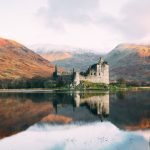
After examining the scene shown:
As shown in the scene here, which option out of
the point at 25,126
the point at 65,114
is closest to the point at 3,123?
the point at 25,126

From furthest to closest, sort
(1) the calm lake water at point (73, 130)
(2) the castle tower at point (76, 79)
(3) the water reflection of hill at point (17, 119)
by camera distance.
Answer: (2) the castle tower at point (76, 79)
(3) the water reflection of hill at point (17, 119)
(1) the calm lake water at point (73, 130)

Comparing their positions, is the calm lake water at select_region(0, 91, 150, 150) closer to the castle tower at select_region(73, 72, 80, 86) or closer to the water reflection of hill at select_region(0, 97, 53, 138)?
the water reflection of hill at select_region(0, 97, 53, 138)

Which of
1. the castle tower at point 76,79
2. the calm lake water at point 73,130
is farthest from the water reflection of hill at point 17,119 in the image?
the castle tower at point 76,79

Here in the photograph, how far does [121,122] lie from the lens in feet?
193

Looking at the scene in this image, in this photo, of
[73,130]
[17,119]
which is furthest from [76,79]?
[73,130]

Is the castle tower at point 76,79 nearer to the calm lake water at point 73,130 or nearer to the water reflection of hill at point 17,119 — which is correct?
the water reflection of hill at point 17,119

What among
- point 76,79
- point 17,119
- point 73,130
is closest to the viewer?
point 73,130

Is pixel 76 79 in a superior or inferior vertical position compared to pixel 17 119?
superior

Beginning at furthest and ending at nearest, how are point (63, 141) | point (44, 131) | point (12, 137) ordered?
point (44, 131), point (12, 137), point (63, 141)

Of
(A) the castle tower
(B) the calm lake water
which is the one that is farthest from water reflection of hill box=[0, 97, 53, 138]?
(A) the castle tower

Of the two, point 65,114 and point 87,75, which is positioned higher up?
point 87,75

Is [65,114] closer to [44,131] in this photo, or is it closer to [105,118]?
[105,118]

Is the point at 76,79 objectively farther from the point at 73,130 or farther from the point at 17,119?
the point at 73,130

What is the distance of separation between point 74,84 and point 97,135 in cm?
14350
